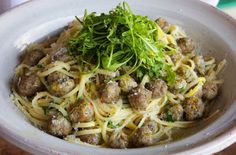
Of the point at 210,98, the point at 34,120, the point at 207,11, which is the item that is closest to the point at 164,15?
the point at 207,11

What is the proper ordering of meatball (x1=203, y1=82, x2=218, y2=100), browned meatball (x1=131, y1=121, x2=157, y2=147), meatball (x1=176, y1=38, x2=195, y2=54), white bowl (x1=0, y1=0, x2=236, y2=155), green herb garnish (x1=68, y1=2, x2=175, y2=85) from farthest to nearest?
meatball (x1=176, y1=38, x2=195, y2=54) → meatball (x1=203, y1=82, x2=218, y2=100) → green herb garnish (x1=68, y1=2, x2=175, y2=85) → browned meatball (x1=131, y1=121, x2=157, y2=147) → white bowl (x1=0, y1=0, x2=236, y2=155)

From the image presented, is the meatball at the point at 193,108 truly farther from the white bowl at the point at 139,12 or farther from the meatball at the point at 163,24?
the meatball at the point at 163,24

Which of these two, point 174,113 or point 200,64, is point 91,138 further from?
point 200,64

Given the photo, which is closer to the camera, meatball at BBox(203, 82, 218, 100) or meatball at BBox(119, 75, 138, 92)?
meatball at BBox(119, 75, 138, 92)

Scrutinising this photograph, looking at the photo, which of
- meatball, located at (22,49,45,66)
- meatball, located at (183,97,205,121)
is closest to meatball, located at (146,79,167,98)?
meatball, located at (183,97,205,121)

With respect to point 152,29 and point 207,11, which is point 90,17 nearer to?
point 152,29

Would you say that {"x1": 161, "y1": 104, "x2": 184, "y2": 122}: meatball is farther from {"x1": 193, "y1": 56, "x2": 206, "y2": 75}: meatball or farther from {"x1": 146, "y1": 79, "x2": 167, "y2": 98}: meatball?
{"x1": 193, "y1": 56, "x2": 206, "y2": 75}: meatball
